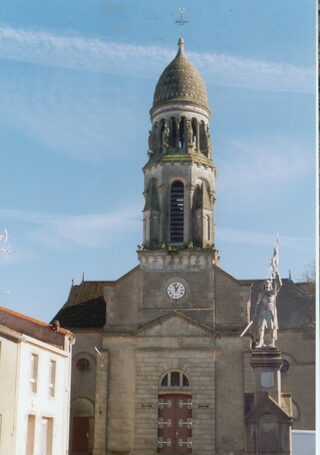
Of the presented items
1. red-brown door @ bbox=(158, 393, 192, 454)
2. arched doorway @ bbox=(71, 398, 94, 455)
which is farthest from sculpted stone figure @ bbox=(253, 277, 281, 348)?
arched doorway @ bbox=(71, 398, 94, 455)

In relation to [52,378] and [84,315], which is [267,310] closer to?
[52,378]

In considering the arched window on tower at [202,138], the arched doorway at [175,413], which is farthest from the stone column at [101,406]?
the arched window on tower at [202,138]

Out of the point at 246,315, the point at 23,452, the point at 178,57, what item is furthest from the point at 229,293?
the point at 23,452

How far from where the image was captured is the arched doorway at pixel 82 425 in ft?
124

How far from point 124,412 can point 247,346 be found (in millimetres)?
6034

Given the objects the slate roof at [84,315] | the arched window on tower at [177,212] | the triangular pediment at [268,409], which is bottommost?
the triangular pediment at [268,409]

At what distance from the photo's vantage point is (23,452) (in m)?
24.2

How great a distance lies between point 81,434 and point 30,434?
1334cm

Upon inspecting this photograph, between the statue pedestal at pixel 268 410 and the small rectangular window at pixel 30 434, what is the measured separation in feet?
26.7

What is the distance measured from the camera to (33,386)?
84.7 feet

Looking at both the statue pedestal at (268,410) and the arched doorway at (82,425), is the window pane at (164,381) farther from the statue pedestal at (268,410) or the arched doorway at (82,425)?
the statue pedestal at (268,410)

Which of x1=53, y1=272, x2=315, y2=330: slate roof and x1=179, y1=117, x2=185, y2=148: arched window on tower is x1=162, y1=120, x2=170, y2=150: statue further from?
x1=53, y1=272, x2=315, y2=330: slate roof

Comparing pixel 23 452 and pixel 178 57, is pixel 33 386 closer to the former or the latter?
pixel 23 452

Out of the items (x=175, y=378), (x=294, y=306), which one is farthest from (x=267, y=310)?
(x=294, y=306)
